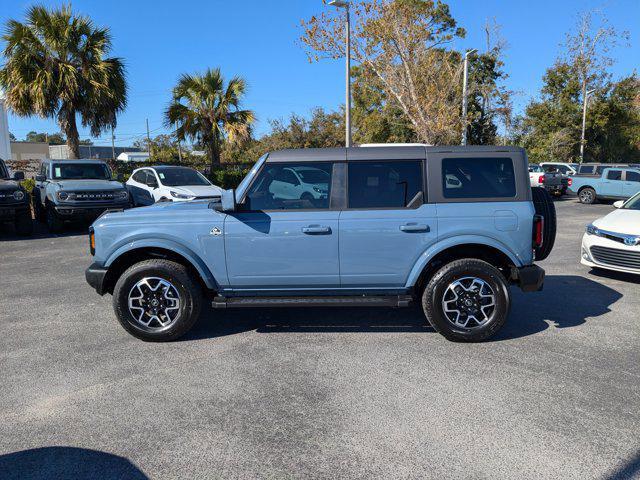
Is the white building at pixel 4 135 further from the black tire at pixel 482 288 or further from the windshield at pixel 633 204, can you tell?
the windshield at pixel 633 204

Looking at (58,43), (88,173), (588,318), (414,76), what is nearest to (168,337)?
(588,318)

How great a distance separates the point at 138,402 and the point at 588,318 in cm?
471

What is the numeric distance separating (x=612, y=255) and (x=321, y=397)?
5399 mm

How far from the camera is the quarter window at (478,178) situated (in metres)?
4.70

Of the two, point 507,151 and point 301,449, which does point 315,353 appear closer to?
point 301,449

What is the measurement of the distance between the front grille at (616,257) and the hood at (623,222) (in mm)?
284

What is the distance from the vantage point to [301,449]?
3.02 metres

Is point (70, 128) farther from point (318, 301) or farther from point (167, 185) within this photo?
point (318, 301)

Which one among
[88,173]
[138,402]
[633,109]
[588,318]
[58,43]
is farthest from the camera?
[633,109]

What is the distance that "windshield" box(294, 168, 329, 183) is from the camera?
479 centimetres

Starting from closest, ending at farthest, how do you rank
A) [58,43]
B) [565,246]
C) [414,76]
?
1. [565,246]
2. [58,43]
3. [414,76]

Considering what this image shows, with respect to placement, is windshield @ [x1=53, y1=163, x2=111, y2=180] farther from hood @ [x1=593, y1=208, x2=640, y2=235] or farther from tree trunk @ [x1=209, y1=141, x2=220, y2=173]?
hood @ [x1=593, y1=208, x2=640, y2=235]

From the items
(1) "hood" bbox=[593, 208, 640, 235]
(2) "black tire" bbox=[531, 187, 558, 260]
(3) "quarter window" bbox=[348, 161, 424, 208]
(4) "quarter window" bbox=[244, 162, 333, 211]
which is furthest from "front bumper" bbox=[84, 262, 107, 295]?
(1) "hood" bbox=[593, 208, 640, 235]

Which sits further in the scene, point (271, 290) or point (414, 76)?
point (414, 76)
